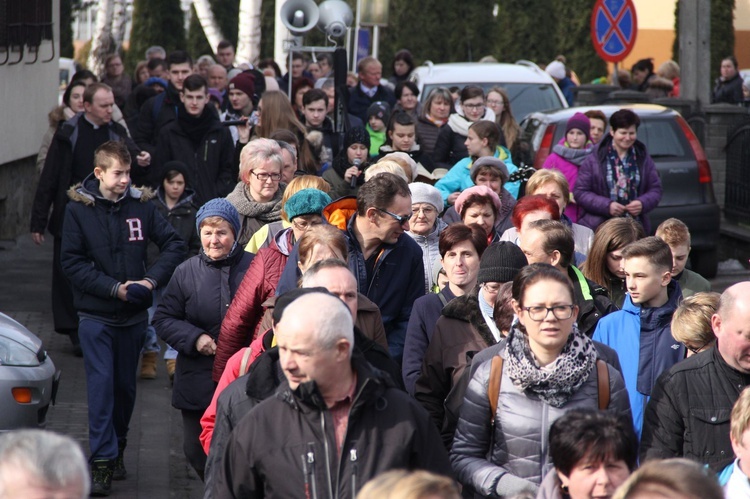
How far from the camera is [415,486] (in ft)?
10.7

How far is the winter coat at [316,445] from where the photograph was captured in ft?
13.7

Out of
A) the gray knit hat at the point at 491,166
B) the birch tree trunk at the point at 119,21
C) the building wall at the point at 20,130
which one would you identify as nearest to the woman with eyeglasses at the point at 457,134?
the gray knit hat at the point at 491,166

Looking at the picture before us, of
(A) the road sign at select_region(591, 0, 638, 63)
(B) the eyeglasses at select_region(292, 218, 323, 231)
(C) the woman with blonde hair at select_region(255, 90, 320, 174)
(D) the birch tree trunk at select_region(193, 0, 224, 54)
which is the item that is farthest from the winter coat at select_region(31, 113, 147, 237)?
(D) the birch tree trunk at select_region(193, 0, 224, 54)

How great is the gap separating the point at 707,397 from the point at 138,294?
388 centimetres

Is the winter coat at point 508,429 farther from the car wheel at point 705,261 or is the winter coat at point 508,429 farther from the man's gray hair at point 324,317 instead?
the car wheel at point 705,261

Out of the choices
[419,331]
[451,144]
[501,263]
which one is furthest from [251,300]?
[451,144]

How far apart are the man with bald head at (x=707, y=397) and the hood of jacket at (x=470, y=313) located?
0.90 m

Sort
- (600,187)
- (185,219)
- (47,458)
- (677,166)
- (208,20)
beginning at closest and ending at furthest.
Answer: (47,458) < (185,219) < (600,187) < (677,166) < (208,20)

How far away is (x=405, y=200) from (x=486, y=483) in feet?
8.01

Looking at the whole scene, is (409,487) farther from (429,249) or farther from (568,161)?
(568,161)

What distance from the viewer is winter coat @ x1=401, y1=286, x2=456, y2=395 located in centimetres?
635

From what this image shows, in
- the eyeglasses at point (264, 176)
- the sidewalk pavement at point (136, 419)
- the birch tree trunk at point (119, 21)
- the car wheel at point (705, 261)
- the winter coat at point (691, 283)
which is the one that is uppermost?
the birch tree trunk at point (119, 21)

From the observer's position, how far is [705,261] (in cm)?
1445

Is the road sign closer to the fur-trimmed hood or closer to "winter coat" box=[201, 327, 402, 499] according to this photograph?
the fur-trimmed hood
